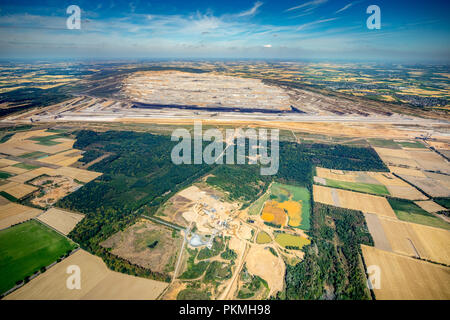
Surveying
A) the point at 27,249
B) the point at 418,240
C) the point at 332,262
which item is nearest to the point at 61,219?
the point at 27,249

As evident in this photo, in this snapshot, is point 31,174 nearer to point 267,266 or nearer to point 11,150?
point 11,150

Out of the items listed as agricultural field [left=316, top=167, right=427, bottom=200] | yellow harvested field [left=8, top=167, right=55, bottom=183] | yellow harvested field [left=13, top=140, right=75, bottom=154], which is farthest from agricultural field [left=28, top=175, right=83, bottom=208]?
agricultural field [left=316, top=167, right=427, bottom=200]

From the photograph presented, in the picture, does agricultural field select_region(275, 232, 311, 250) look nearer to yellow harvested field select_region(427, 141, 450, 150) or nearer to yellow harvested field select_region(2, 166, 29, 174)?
yellow harvested field select_region(2, 166, 29, 174)

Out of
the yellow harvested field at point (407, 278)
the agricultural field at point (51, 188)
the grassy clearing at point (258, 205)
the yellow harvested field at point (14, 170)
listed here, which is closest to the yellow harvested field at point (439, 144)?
the yellow harvested field at point (407, 278)

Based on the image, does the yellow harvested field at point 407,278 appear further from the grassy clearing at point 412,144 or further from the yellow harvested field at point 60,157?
the yellow harvested field at point 60,157

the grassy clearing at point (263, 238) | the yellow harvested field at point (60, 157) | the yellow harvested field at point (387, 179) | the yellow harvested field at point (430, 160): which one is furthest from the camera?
the yellow harvested field at point (60, 157)
